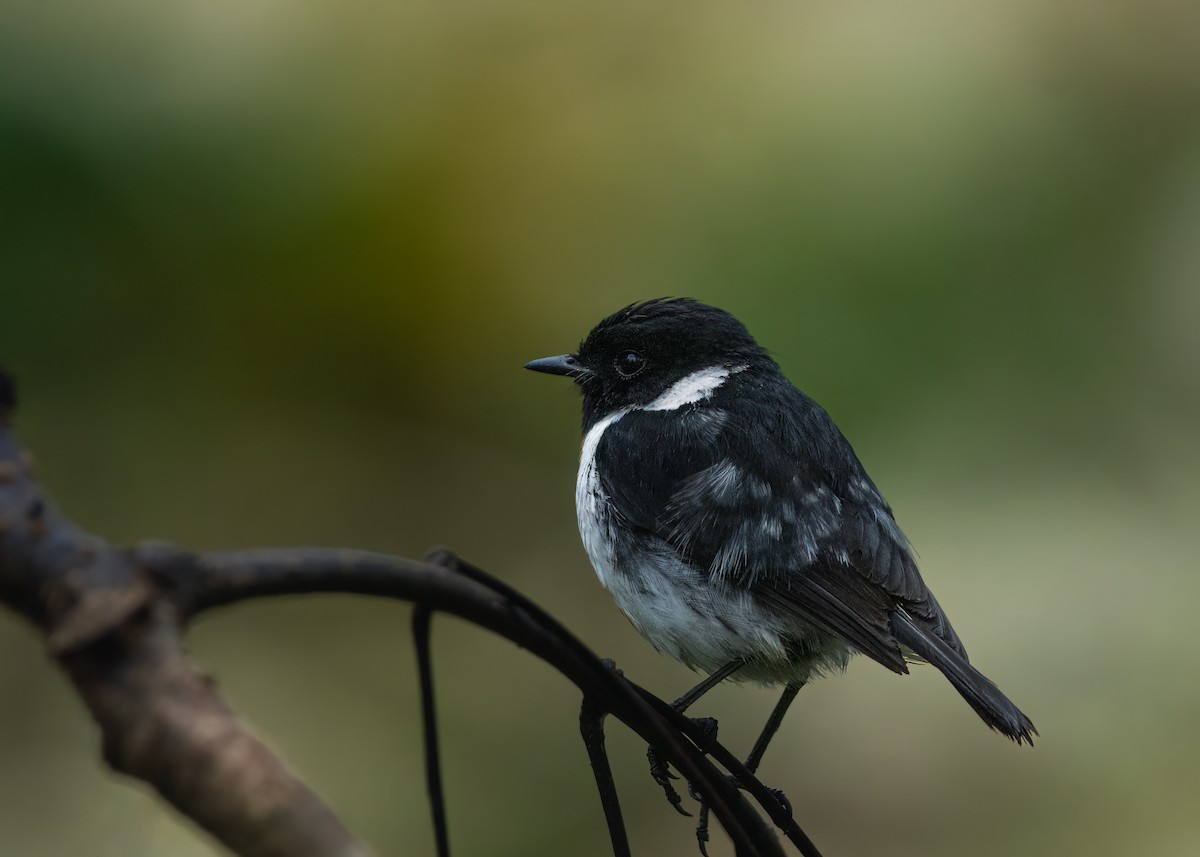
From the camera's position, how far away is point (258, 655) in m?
4.28

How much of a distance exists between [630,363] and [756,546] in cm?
91

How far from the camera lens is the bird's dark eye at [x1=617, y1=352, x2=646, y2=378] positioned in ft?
12.4

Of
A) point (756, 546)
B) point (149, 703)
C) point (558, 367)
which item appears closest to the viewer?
point (149, 703)

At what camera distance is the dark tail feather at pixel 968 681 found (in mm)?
2709

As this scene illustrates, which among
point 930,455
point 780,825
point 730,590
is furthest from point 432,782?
point 930,455

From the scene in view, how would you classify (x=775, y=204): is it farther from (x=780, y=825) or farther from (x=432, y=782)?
(x=432, y=782)

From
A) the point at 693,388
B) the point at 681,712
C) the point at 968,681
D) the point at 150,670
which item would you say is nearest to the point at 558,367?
the point at 693,388

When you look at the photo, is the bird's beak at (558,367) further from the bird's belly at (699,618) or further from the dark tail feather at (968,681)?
the dark tail feather at (968,681)

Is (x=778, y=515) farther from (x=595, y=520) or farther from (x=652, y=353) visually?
(x=652, y=353)

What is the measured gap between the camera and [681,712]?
2764mm

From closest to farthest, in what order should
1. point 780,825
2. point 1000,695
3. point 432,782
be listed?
point 432,782, point 780,825, point 1000,695

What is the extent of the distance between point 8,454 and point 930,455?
3.42 meters

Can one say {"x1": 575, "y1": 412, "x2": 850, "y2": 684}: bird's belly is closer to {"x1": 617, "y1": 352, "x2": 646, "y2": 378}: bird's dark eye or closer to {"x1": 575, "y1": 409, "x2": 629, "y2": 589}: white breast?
{"x1": 575, "y1": 409, "x2": 629, "y2": 589}: white breast

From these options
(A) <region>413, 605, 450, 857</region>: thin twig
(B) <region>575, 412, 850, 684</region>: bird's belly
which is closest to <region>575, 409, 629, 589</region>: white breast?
(B) <region>575, 412, 850, 684</region>: bird's belly
